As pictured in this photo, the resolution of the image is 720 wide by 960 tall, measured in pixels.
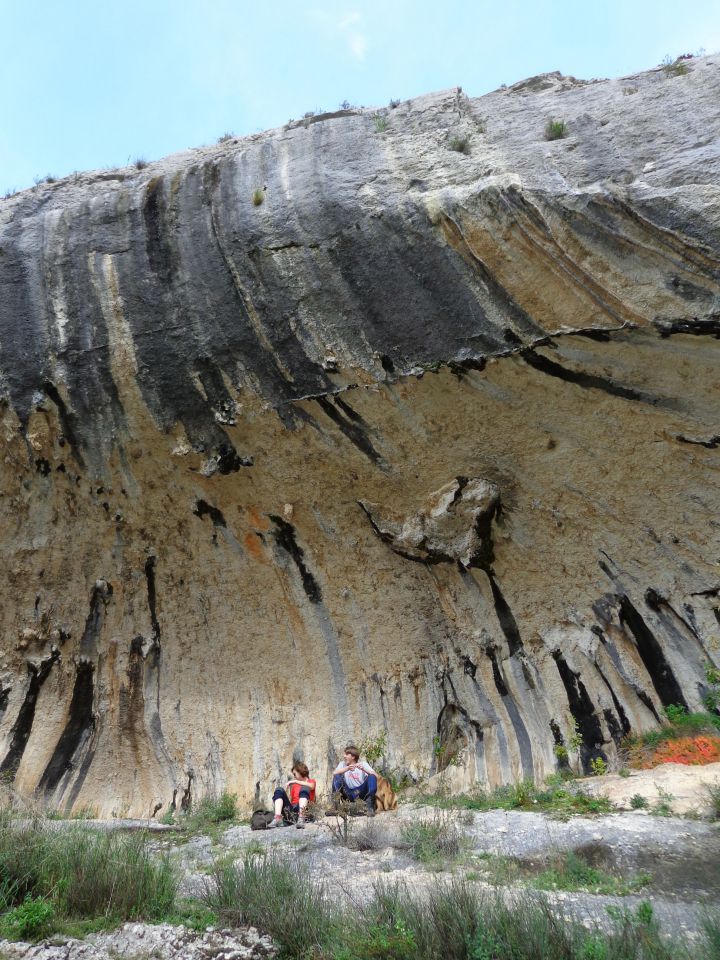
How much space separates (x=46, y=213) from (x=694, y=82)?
6.45 meters

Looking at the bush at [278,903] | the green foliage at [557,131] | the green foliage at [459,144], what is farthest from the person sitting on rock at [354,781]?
the green foliage at [557,131]

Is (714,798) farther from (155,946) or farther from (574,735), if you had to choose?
(155,946)

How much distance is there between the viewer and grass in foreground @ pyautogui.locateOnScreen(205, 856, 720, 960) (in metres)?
2.79

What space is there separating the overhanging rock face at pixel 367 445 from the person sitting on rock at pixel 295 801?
1.01 meters

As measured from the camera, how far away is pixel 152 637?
26.2 feet

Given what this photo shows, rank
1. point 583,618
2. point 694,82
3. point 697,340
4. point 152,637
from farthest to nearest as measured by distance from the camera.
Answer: point 152,637 < point 583,618 < point 694,82 < point 697,340

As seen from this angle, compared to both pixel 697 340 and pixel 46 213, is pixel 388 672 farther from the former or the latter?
pixel 46 213

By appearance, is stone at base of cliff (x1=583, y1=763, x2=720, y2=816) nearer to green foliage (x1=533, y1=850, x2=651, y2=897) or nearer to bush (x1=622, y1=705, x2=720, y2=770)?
bush (x1=622, y1=705, x2=720, y2=770)

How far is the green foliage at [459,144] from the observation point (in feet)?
21.4

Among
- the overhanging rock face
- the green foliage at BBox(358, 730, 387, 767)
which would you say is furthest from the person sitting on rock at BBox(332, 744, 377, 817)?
the overhanging rock face

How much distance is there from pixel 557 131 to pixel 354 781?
240 inches

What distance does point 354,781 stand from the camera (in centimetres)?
604

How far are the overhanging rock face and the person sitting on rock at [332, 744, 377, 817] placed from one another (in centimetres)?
108

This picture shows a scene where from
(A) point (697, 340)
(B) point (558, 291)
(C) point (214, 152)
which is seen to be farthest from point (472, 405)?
(C) point (214, 152)
